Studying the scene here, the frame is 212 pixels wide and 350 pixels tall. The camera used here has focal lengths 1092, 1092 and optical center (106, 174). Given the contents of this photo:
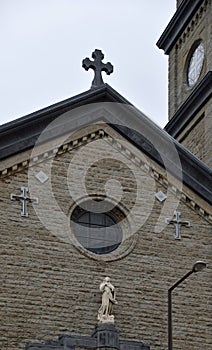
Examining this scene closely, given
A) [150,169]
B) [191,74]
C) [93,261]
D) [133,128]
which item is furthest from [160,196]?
[191,74]

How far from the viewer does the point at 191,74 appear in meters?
37.9

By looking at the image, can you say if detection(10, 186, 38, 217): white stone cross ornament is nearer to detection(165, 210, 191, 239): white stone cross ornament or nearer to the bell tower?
detection(165, 210, 191, 239): white stone cross ornament

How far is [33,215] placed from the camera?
25797mm

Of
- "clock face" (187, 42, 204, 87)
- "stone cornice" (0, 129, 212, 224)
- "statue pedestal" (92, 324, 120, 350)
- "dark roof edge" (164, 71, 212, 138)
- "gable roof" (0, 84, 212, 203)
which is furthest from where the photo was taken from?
"clock face" (187, 42, 204, 87)

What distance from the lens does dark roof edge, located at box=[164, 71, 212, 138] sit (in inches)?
1369

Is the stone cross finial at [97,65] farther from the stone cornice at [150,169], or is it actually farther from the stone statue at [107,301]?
the stone statue at [107,301]

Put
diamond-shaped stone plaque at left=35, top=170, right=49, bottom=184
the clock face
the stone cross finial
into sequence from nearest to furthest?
diamond-shaped stone plaque at left=35, top=170, right=49, bottom=184 → the stone cross finial → the clock face

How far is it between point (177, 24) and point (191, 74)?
2.10 meters

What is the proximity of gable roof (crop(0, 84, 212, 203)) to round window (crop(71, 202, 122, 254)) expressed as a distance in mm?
2039

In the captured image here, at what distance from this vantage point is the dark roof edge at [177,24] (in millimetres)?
37719

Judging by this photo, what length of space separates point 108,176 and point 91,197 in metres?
0.77

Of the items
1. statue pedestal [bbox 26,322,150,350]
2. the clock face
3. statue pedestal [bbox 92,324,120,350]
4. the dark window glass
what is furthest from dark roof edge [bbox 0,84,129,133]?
the clock face

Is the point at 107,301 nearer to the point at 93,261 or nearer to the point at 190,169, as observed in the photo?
the point at 93,261

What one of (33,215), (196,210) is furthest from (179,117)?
(33,215)
